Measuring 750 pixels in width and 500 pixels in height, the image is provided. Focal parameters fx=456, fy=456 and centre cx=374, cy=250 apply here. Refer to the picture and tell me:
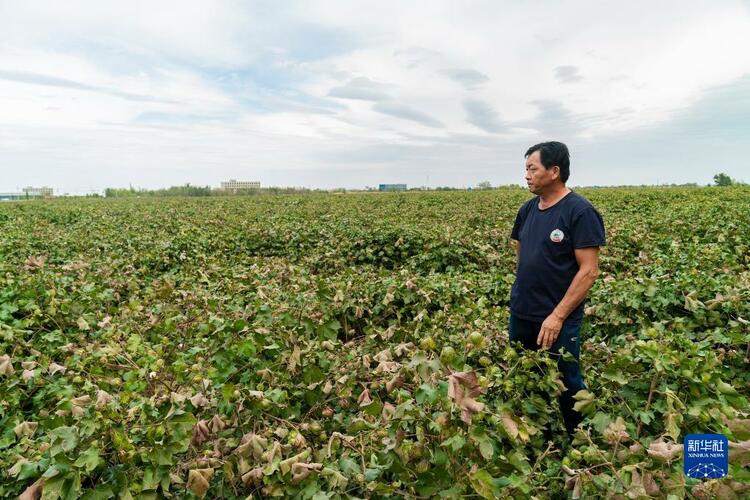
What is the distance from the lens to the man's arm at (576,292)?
2.70 metres

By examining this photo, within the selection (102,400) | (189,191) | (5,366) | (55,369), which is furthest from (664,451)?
(189,191)

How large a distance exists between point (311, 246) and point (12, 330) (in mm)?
5620

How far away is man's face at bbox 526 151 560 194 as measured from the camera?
111 inches

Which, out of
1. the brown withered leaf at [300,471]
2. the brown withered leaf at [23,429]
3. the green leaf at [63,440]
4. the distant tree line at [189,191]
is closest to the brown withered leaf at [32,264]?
the brown withered leaf at [23,429]

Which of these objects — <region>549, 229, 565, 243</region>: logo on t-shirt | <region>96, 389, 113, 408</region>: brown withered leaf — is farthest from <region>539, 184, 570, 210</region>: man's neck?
<region>96, 389, 113, 408</region>: brown withered leaf

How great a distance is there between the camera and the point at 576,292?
8.91 ft

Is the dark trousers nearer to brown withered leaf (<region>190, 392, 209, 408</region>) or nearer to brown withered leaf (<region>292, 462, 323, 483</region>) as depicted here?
brown withered leaf (<region>292, 462, 323, 483</region>)

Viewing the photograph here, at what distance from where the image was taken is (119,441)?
195cm

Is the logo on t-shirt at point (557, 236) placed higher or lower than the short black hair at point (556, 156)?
lower

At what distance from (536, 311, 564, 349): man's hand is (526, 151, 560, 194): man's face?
2.62 feet

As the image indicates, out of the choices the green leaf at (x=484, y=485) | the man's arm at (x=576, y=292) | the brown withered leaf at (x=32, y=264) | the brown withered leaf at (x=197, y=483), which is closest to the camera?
the green leaf at (x=484, y=485)

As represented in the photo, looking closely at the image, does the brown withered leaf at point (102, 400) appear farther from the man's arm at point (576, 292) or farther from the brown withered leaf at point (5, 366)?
the man's arm at point (576, 292)

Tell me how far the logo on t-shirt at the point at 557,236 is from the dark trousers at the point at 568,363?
0.54m

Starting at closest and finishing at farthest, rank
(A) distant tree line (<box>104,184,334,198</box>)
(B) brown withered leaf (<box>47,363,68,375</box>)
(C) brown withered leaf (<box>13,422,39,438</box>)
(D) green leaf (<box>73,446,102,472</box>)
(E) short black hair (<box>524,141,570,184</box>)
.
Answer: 1. (D) green leaf (<box>73,446,102,472</box>)
2. (C) brown withered leaf (<box>13,422,39,438</box>)
3. (E) short black hair (<box>524,141,570,184</box>)
4. (B) brown withered leaf (<box>47,363,68,375</box>)
5. (A) distant tree line (<box>104,184,334,198</box>)
